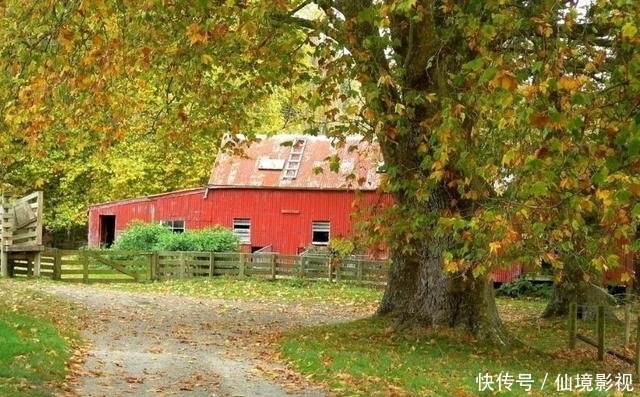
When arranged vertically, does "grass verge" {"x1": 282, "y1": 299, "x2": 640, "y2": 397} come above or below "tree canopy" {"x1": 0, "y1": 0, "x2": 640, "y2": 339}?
below

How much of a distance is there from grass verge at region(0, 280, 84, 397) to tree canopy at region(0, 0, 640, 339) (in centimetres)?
303

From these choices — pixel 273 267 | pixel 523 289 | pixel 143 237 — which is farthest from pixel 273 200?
pixel 523 289

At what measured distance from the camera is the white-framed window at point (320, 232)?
125 feet

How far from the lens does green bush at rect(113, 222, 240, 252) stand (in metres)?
33.0

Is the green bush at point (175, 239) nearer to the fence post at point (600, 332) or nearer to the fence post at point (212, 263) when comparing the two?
the fence post at point (212, 263)

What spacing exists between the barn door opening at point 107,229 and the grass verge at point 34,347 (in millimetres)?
27224

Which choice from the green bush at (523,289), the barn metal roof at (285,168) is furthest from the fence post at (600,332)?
the barn metal roof at (285,168)

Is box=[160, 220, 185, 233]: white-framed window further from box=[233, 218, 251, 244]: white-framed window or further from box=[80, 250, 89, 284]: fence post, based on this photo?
box=[80, 250, 89, 284]: fence post

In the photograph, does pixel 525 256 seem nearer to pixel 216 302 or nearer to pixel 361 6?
pixel 361 6

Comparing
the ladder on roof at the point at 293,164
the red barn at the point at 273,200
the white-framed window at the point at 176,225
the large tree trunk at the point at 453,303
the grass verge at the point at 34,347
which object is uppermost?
the ladder on roof at the point at 293,164

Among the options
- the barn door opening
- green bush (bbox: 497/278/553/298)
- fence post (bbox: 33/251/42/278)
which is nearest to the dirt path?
fence post (bbox: 33/251/42/278)

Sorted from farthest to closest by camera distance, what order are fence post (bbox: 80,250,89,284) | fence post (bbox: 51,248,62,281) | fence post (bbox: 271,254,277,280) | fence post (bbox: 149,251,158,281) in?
fence post (bbox: 271,254,277,280) < fence post (bbox: 149,251,158,281) < fence post (bbox: 51,248,62,281) < fence post (bbox: 80,250,89,284)

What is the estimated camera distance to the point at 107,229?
46.5 metres

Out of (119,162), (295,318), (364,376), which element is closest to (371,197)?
(119,162)
